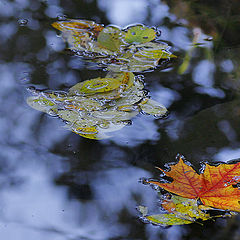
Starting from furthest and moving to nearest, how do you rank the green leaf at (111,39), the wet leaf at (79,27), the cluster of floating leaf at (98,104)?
1. the wet leaf at (79,27)
2. the green leaf at (111,39)
3. the cluster of floating leaf at (98,104)

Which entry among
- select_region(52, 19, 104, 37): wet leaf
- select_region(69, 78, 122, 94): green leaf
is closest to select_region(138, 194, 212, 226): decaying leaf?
select_region(69, 78, 122, 94): green leaf

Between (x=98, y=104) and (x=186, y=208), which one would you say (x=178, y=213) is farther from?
(x=98, y=104)

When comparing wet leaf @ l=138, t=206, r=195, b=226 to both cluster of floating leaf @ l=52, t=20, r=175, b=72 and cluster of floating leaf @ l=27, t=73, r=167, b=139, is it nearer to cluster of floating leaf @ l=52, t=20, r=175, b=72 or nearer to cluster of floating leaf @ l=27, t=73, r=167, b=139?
cluster of floating leaf @ l=27, t=73, r=167, b=139

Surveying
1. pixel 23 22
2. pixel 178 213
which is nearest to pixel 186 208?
pixel 178 213

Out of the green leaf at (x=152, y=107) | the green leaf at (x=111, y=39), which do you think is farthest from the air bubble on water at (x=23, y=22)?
the green leaf at (x=152, y=107)

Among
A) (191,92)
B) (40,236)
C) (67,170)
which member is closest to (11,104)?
(67,170)

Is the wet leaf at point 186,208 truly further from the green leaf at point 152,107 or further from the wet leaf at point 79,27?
the wet leaf at point 79,27
